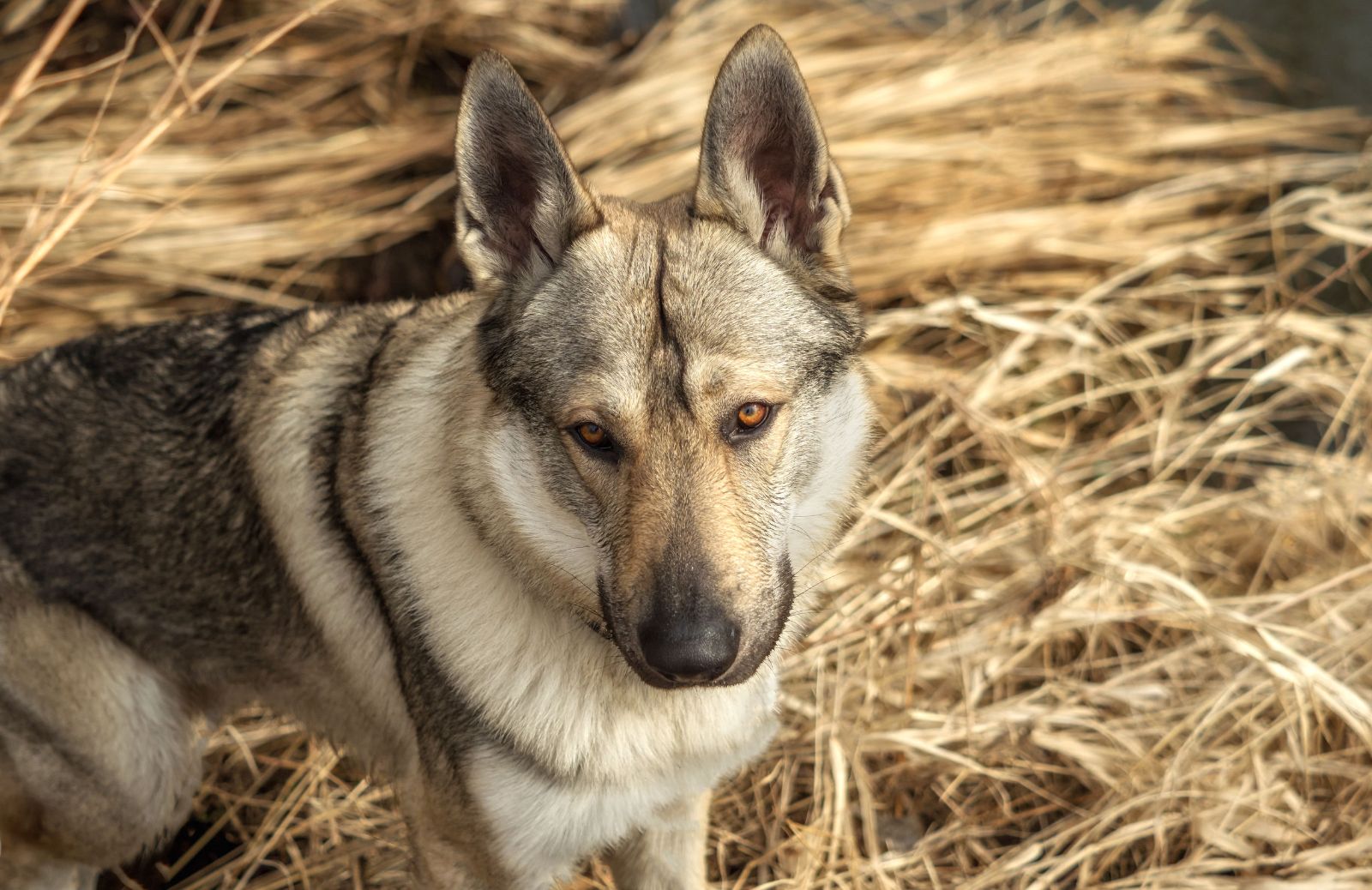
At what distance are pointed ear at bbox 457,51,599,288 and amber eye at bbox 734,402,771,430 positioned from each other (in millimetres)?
517

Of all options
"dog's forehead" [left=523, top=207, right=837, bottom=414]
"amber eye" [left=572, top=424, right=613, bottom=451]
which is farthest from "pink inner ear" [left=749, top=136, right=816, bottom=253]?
"amber eye" [left=572, top=424, right=613, bottom=451]

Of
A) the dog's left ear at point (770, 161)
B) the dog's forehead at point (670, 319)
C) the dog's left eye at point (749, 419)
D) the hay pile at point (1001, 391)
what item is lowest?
the hay pile at point (1001, 391)

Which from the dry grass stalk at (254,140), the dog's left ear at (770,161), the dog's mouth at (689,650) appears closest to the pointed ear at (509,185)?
the dog's left ear at (770,161)

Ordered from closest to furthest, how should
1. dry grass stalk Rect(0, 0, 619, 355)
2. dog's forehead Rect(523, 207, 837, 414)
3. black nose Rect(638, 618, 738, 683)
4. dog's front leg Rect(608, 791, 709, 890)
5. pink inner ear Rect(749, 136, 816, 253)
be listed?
black nose Rect(638, 618, 738, 683)
dog's forehead Rect(523, 207, 837, 414)
pink inner ear Rect(749, 136, 816, 253)
dog's front leg Rect(608, 791, 709, 890)
dry grass stalk Rect(0, 0, 619, 355)

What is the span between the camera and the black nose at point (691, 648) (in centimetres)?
219

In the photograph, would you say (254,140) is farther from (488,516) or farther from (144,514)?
(488,516)

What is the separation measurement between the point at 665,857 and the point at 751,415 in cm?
131

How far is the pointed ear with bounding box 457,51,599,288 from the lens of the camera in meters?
2.41

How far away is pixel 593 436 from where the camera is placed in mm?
2359

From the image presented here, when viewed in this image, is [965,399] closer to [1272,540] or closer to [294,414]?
[1272,540]

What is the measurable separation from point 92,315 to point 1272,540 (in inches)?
177

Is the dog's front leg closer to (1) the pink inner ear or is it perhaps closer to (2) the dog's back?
(2) the dog's back

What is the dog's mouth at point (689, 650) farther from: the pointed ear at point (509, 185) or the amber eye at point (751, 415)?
the pointed ear at point (509, 185)

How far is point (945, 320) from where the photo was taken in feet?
16.2
